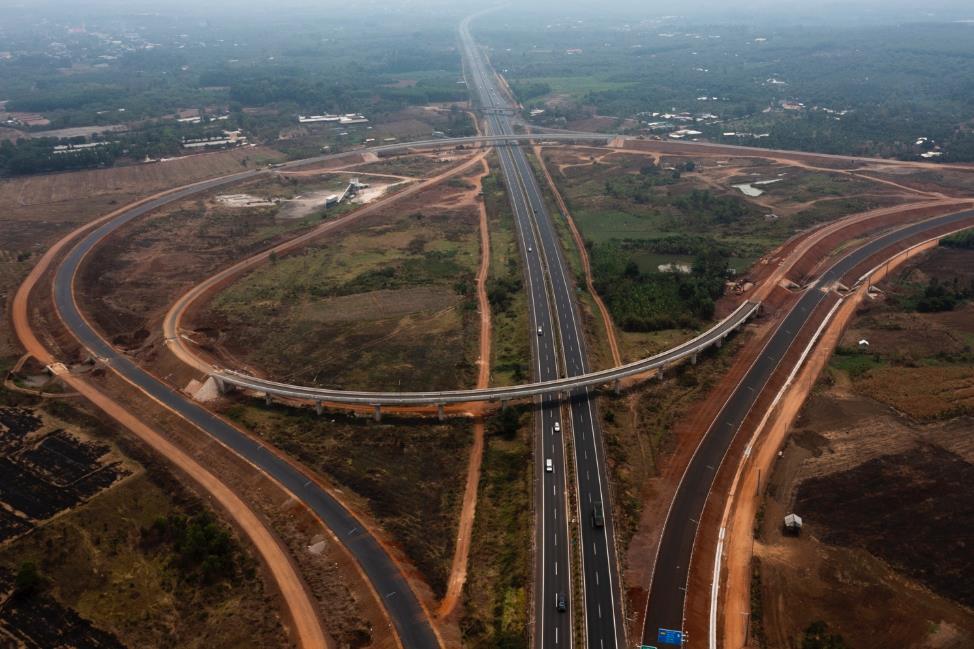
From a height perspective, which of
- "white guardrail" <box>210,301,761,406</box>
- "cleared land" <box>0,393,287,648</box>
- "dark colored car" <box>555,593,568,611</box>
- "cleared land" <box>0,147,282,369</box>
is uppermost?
"cleared land" <box>0,147,282,369</box>

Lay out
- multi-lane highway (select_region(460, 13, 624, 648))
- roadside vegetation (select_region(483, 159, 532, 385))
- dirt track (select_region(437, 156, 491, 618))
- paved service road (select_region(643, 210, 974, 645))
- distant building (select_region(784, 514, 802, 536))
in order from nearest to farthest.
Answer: multi-lane highway (select_region(460, 13, 624, 648)) < paved service road (select_region(643, 210, 974, 645)) < dirt track (select_region(437, 156, 491, 618)) < distant building (select_region(784, 514, 802, 536)) < roadside vegetation (select_region(483, 159, 532, 385))

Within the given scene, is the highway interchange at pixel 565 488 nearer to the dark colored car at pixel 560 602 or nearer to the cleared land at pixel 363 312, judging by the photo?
the dark colored car at pixel 560 602

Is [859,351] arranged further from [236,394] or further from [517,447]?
[236,394]

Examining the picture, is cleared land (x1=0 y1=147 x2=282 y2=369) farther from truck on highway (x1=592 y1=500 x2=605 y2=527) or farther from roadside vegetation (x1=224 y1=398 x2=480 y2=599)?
truck on highway (x1=592 y1=500 x2=605 y2=527)

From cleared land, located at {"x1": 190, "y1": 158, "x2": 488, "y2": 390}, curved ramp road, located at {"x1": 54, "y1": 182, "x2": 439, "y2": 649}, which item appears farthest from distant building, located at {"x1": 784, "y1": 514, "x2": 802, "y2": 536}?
cleared land, located at {"x1": 190, "y1": 158, "x2": 488, "y2": 390}

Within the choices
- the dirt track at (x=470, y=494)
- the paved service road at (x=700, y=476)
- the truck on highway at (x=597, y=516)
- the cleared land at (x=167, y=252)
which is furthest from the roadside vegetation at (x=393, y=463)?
the cleared land at (x=167, y=252)

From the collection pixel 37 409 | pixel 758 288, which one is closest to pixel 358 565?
pixel 37 409

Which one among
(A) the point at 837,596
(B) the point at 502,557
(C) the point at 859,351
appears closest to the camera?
(A) the point at 837,596
